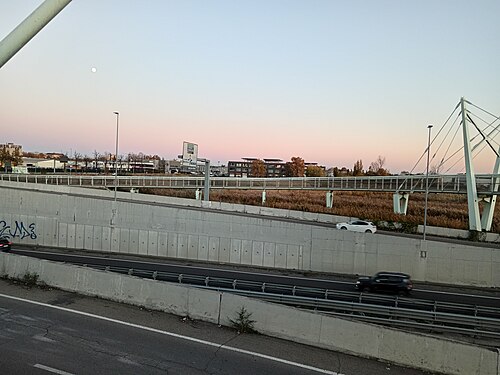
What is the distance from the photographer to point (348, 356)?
28.6 ft

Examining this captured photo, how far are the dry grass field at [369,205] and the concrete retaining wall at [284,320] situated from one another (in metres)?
33.7

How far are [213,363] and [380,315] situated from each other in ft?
30.5

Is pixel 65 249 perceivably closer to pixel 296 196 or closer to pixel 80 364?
pixel 80 364

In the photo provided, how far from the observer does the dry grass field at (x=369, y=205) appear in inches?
1652

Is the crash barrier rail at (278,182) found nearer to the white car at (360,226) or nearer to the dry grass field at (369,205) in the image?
the dry grass field at (369,205)

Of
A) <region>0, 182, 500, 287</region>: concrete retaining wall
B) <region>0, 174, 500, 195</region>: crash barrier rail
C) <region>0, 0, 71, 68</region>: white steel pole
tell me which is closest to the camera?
<region>0, 0, 71, 68</region>: white steel pole

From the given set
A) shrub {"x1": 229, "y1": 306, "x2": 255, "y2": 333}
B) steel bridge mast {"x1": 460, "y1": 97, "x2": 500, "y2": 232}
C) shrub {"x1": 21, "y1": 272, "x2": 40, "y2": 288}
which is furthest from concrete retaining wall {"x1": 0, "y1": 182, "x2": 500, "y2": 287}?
shrub {"x1": 229, "y1": 306, "x2": 255, "y2": 333}

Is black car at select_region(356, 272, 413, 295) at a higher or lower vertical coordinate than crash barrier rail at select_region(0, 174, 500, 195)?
lower

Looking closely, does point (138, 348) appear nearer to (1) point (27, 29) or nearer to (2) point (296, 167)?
(1) point (27, 29)

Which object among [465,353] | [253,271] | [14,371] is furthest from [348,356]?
[253,271]

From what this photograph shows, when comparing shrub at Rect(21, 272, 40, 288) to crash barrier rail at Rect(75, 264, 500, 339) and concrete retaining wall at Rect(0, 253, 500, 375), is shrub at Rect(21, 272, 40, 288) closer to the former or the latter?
concrete retaining wall at Rect(0, 253, 500, 375)

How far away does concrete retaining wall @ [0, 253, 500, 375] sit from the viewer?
8.02 meters

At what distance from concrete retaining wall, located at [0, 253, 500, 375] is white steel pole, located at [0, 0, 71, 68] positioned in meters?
7.63

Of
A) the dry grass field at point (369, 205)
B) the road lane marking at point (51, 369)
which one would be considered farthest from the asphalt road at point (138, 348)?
the dry grass field at point (369, 205)
